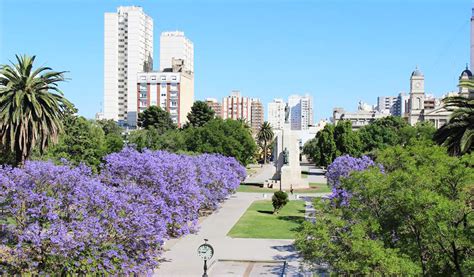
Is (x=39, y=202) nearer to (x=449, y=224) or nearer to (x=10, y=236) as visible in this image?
(x=10, y=236)

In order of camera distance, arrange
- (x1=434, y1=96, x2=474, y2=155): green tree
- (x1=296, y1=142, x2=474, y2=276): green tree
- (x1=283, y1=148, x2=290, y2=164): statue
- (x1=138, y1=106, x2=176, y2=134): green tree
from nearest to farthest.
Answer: (x1=296, y1=142, x2=474, y2=276): green tree
(x1=434, y1=96, x2=474, y2=155): green tree
(x1=283, y1=148, x2=290, y2=164): statue
(x1=138, y1=106, x2=176, y2=134): green tree

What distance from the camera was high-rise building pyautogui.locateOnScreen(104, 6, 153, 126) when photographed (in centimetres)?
12988

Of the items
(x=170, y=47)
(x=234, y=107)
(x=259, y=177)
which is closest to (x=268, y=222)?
(x=259, y=177)

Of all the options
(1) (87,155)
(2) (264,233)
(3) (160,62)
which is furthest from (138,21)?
(2) (264,233)

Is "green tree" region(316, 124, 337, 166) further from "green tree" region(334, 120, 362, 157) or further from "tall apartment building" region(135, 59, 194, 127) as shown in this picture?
"tall apartment building" region(135, 59, 194, 127)

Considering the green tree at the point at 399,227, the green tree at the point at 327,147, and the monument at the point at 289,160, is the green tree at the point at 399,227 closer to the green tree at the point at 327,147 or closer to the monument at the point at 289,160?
the monument at the point at 289,160

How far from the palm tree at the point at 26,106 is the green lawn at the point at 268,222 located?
12.1 m

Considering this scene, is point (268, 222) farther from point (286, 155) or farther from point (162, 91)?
point (162, 91)

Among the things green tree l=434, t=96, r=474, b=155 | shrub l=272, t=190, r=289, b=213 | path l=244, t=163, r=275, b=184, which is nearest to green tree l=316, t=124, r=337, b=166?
path l=244, t=163, r=275, b=184

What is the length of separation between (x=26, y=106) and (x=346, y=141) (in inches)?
1787

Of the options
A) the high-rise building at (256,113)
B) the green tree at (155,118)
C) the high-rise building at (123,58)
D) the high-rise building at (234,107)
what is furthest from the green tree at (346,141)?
the high-rise building at (256,113)

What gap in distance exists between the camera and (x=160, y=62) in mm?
148000

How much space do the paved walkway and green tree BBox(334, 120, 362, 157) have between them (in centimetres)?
3478

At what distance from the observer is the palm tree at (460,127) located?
23.2m
